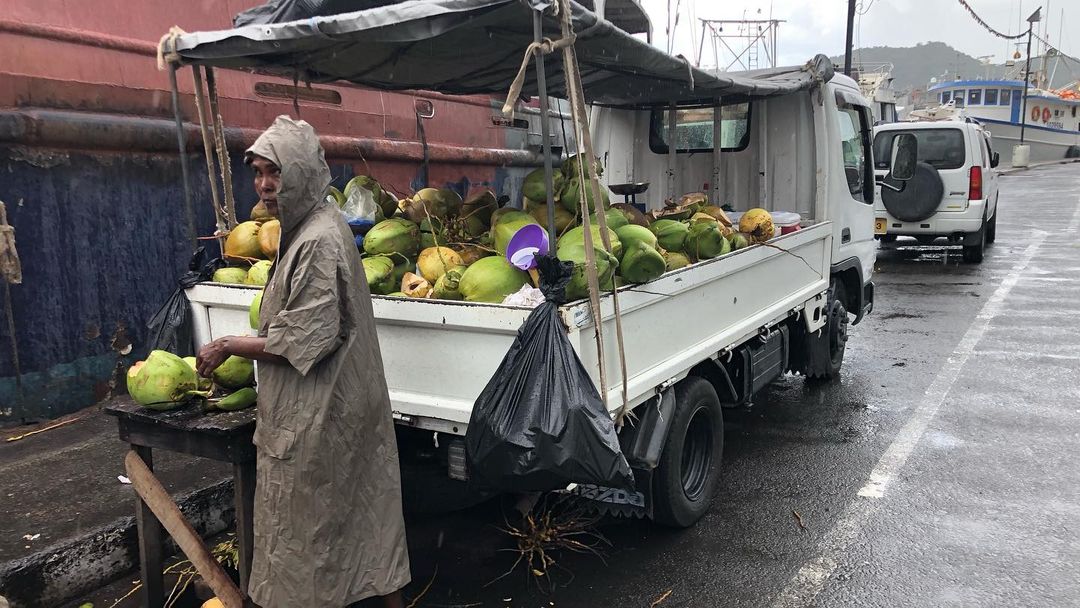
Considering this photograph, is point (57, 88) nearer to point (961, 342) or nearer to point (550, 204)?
point (550, 204)

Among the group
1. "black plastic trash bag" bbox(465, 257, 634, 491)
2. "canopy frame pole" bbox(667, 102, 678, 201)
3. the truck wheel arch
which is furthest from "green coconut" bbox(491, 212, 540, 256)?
the truck wheel arch

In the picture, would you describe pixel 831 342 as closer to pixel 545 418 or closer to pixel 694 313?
pixel 694 313

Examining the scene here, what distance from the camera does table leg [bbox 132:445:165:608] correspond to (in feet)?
9.88

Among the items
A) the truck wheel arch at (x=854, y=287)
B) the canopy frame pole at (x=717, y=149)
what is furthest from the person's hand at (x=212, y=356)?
the truck wheel arch at (x=854, y=287)

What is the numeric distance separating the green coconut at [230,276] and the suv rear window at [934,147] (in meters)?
10.8

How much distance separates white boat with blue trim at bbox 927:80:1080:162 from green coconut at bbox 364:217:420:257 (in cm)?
3850

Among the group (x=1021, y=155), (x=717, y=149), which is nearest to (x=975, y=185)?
(x=717, y=149)

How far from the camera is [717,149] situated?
6.07m

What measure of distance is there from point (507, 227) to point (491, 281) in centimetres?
48

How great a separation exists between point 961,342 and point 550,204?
637 centimetres


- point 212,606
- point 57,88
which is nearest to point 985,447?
point 212,606

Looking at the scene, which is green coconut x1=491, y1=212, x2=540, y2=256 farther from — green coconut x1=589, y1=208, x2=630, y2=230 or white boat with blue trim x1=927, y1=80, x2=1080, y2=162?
white boat with blue trim x1=927, y1=80, x2=1080, y2=162

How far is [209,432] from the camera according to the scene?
8.92 feet

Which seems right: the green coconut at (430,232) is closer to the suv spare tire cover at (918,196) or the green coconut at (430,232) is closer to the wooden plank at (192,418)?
the wooden plank at (192,418)
